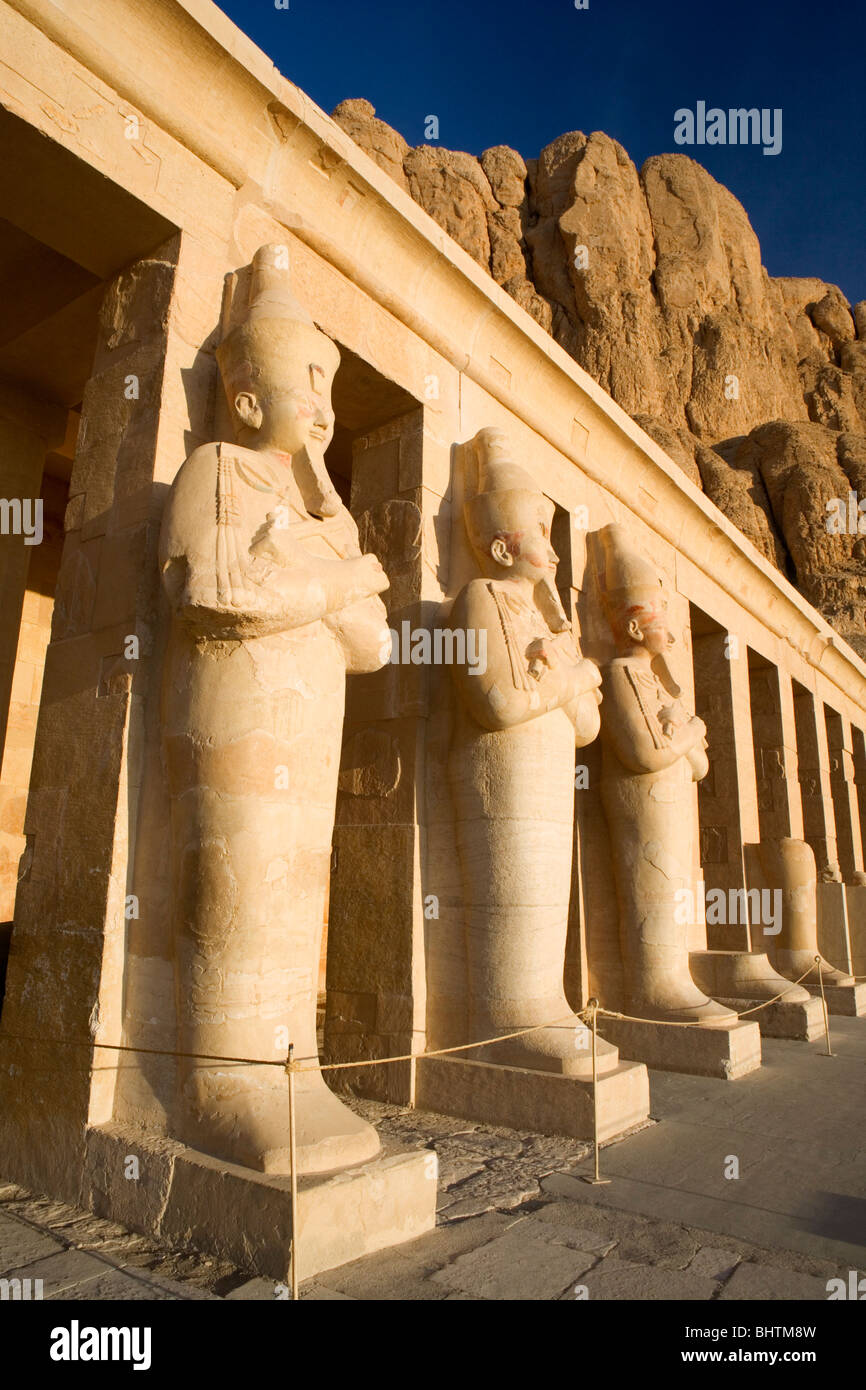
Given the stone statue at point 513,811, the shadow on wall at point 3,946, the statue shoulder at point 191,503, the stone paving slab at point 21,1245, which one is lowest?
the stone paving slab at point 21,1245

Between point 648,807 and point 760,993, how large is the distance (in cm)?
172

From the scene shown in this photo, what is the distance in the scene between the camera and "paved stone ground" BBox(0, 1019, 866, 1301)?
216 cm

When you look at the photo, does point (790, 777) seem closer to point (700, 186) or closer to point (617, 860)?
point (617, 860)

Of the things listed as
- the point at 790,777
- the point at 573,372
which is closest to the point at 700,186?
the point at 790,777

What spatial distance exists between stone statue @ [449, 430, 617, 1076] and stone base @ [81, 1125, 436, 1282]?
1.31 meters

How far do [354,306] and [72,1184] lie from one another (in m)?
3.61

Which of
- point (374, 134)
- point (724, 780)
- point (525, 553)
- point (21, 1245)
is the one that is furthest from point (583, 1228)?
point (374, 134)

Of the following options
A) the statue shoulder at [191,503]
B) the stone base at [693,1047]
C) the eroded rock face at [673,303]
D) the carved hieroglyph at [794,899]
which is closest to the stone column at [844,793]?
the carved hieroglyph at [794,899]

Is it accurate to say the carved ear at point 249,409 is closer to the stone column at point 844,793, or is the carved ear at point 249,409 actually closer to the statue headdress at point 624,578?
the statue headdress at point 624,578

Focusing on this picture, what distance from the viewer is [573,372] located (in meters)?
5.50

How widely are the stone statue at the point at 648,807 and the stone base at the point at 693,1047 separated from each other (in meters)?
0.11

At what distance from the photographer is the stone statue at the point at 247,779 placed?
2.62m

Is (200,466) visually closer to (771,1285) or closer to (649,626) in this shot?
(771,1285)

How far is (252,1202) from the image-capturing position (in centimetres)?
221
